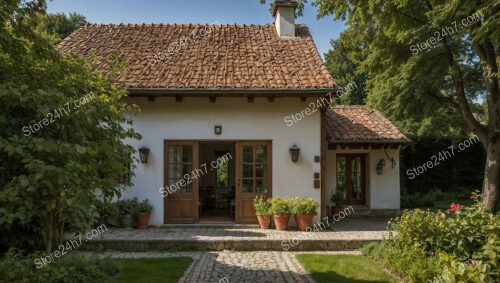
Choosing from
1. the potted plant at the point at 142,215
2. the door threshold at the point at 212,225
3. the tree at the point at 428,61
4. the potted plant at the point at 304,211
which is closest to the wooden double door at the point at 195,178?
the door threshold at the point at 212,225

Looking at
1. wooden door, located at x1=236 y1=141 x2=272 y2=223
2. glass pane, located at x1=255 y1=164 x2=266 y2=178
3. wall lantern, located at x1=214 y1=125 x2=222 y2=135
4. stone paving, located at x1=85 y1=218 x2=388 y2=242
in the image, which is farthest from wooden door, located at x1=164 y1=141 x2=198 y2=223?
glass pane, located at x1=255 y1=164 x2=266 y2=178

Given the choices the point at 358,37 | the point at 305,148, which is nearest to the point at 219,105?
the point at 305,148

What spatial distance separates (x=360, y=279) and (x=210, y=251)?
3467 mm

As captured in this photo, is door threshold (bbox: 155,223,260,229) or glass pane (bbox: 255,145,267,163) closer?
door threshold (bbox: 155,223,260,229)

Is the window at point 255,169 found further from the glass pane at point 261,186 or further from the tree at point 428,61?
the tree at point 428,61

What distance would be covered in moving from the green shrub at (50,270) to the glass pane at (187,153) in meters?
4.58

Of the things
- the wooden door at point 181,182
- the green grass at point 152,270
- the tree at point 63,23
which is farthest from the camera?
the tree at point 63,23

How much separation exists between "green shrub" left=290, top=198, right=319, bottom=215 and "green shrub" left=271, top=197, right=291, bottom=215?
0.43ft

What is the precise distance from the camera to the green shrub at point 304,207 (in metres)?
9.34

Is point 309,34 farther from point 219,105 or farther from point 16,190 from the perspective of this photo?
point 16,190

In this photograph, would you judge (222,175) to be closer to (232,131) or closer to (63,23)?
(232,131)

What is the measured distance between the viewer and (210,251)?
320 inches

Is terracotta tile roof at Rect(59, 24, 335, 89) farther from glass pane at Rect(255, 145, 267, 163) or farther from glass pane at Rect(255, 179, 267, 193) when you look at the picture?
glass pane at Rect(255, 179, 267, 193)

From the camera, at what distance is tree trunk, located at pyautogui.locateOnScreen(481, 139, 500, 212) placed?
10.6 metres
